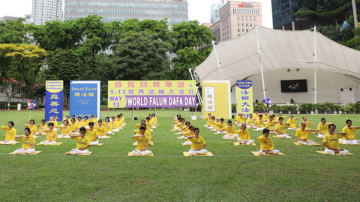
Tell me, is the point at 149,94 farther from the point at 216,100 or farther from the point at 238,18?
the point at 238,18

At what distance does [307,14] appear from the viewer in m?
48.1

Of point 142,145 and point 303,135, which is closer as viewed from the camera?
point 142,145

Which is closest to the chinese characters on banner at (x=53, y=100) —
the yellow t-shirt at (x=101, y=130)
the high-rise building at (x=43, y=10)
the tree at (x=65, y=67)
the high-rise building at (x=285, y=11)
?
the yellow t-shirt at (x=101, y=130)

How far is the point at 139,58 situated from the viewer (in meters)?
33.9

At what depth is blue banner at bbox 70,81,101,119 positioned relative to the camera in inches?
726

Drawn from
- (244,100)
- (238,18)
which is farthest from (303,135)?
(238,18)

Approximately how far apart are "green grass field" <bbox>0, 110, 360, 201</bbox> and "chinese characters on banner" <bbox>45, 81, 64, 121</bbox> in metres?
12.1

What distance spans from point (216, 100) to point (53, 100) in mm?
13128

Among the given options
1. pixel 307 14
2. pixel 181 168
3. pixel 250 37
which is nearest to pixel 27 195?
pixel 181 168

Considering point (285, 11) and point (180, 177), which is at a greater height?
point (285, 11)

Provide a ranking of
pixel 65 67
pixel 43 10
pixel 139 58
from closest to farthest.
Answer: pixel 139 58 → pixel 65 67 → pixel 43 10

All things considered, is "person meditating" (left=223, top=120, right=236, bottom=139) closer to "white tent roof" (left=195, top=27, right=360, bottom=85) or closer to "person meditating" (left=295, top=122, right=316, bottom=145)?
"person meditating" (left=295, top=122, right=316, bottom=145)

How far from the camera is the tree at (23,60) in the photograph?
31.4 m

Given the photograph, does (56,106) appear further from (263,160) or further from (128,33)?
(128,33)
